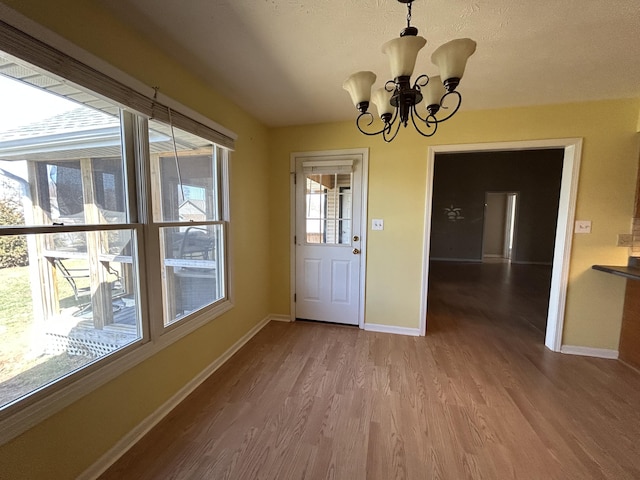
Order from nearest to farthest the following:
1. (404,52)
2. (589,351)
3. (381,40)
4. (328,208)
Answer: (404,52), (381,40), (589,351), (328,208)

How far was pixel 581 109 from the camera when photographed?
2.39 m

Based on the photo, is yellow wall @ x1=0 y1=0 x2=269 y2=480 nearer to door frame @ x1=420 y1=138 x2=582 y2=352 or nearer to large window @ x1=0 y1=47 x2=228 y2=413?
large window @ x1=0 y1=47 x2=228 y2=413

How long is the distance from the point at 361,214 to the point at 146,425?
254 cm

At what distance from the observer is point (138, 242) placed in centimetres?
159

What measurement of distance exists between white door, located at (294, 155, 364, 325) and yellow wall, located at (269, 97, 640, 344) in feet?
0.52

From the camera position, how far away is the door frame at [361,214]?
2.95 meters

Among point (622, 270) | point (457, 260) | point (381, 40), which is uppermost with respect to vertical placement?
point (381, 40)

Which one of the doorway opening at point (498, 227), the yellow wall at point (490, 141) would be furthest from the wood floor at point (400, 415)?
the doorway opening at point (498, 227)

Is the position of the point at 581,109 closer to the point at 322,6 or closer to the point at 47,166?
the point at 322,6

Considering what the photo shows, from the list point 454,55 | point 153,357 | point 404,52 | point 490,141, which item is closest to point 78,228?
point 153,357

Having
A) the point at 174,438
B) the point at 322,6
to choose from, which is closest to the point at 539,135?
the point at 322,6

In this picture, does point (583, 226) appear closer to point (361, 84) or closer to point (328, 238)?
point (328, 238)

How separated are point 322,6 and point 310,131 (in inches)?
68.0

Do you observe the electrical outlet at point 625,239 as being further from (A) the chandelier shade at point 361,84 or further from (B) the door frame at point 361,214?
(A) the chandelier shade at point 361,84
